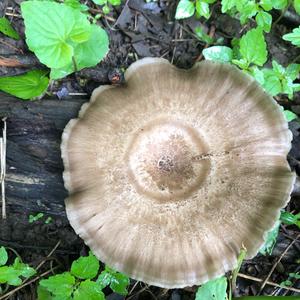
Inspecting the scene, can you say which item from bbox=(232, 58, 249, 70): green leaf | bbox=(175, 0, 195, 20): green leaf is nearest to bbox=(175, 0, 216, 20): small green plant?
bbox=(175, 0, 195, 20): green leaf

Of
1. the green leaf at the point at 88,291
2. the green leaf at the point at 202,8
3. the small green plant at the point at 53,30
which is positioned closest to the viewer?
the small green plant at the point at 53,30

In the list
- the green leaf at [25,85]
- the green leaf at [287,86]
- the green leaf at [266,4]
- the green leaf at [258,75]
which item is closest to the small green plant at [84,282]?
the green leaf at [25,85]

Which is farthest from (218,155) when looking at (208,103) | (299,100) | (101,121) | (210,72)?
(299,100)

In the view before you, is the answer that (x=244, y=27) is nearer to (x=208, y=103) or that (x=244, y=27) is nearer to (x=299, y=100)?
(x=299, y=100)

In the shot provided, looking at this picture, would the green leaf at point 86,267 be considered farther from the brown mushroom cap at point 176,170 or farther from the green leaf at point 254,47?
the green leaf at point 254,47

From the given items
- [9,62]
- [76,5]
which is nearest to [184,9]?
[76,5]
